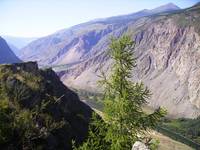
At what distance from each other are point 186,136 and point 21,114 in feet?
482

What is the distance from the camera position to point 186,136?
17125 cm

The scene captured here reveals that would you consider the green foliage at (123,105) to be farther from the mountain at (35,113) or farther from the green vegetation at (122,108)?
the mountain at (35,113)

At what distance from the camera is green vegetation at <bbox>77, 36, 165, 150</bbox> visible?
23.5m

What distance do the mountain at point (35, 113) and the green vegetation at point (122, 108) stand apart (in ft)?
27.9

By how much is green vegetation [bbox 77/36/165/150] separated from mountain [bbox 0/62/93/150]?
8.50m

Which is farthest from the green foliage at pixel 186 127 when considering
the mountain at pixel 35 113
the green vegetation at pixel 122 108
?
the green vegetation at pixel 122 108

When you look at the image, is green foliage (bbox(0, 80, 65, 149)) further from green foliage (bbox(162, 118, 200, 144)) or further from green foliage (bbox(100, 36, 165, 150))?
green foliage (bbox(162, 118, 200, 144))

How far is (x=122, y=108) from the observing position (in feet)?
76.7

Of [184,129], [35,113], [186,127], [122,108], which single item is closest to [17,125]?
[35,113]

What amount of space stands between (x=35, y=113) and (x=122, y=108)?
58.0 feet

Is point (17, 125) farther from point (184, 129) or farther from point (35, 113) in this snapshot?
point (184, 129)

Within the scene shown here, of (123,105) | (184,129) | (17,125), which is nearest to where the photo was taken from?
(123,105)

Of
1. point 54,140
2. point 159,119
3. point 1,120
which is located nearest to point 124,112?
point 159,119

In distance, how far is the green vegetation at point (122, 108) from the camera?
77.0 ft
